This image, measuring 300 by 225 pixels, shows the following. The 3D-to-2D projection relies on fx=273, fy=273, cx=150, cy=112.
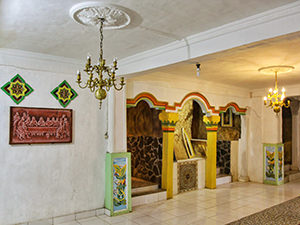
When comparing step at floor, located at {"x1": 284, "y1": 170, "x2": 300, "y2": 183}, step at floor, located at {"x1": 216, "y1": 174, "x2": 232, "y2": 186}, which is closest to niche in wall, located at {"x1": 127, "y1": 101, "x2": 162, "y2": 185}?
step at floor, located at {"x1": 216, "y1": 174, "x2": 232, "y2": 186}

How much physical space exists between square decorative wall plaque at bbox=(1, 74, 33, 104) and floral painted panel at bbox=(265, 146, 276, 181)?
21.5 ft

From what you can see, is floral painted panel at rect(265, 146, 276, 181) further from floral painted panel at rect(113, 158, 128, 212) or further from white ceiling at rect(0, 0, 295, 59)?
white ceiling at rect(0, 0, 295, 59)

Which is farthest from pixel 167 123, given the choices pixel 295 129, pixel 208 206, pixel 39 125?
pixel 295 129

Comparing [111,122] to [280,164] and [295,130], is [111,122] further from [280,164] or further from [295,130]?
[295,130]

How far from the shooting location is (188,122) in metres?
8.20

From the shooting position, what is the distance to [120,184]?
5020mm

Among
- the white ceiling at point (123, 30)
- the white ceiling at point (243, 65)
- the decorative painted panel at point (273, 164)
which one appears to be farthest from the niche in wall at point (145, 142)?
the decorative painted panel at point (273, 164)

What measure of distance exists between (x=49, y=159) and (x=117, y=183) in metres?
1.29

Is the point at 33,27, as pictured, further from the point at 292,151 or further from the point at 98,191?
the point at 292,151

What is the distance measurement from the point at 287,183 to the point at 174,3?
7393 mm

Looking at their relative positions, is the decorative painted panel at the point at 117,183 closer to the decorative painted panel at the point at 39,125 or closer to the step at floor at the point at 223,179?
the decorative painted panel at the point at 39,125

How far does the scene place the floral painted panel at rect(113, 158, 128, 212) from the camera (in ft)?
16.1

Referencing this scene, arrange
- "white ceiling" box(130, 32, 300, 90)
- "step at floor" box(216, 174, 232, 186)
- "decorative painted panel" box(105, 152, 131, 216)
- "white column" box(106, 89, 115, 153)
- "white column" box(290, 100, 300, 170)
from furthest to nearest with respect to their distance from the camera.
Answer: "white column" box(290, 100, 300, 170)
"step at floor" box(216, 174, 232, 186)
"white column" box(106, 89, 115, 153)
"decorative painted panel" box(105, 152, 131, 216)
"white ceiling" box(130, 32, 300, 90)

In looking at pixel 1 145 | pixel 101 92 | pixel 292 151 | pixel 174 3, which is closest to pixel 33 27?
pixel 101 92
